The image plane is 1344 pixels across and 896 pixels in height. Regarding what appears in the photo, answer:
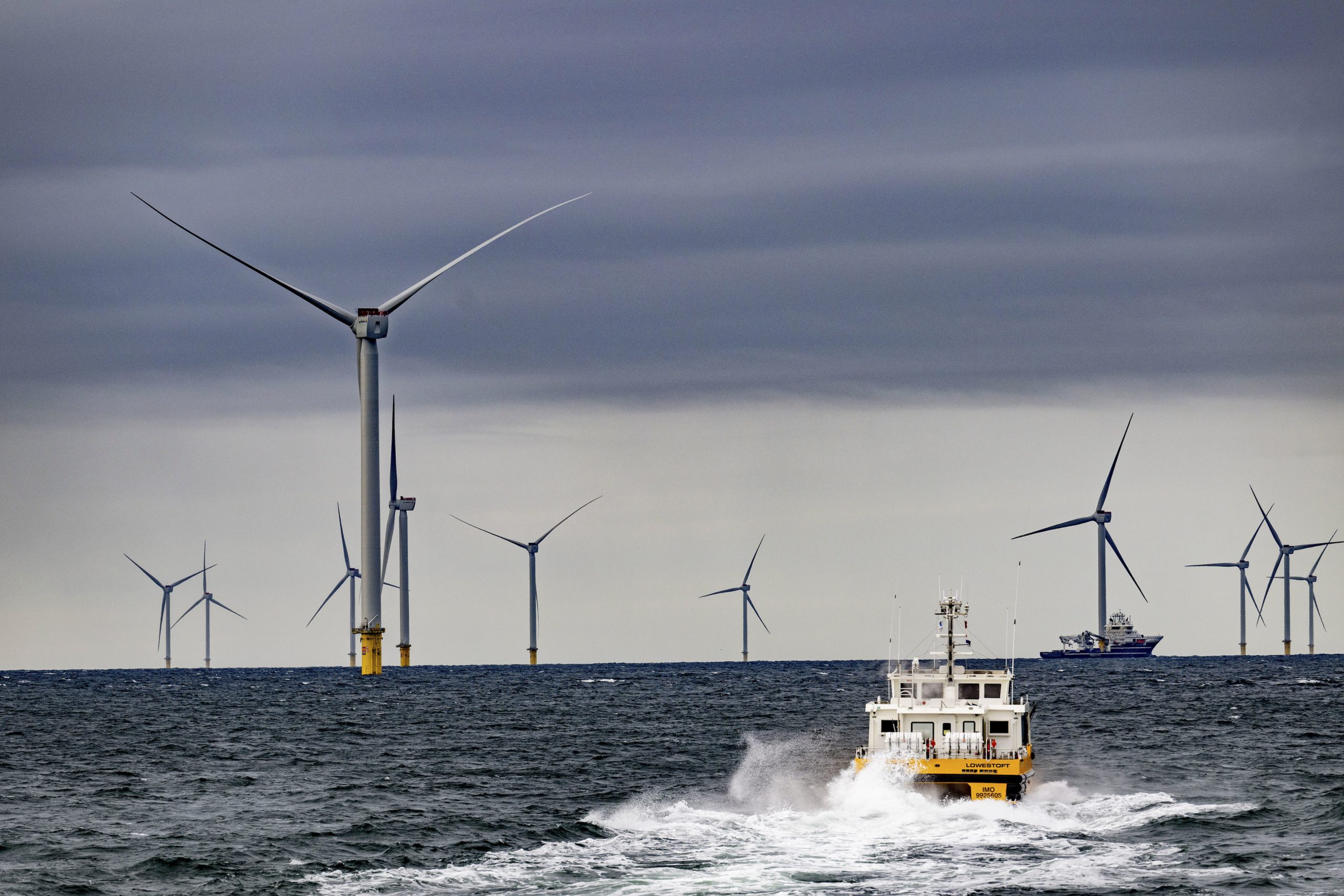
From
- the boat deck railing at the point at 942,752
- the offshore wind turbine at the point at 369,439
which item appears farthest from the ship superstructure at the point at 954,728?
the offshore wind turbine at the point at 369,439

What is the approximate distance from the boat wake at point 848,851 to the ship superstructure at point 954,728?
0.77 meters

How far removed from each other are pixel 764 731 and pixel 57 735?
48999 millimetres

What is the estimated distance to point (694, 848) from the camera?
56250 millimetres

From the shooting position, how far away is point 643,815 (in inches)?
2530

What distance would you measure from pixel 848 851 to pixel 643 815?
11271 mm

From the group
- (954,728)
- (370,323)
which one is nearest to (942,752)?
(954,728)

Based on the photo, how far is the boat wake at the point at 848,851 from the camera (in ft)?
162

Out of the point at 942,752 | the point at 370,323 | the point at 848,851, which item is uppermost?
the point at 370,323

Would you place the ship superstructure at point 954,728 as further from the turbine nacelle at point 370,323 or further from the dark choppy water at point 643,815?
the turbine nacelle at point 370,323

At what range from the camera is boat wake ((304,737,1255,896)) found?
49.3m

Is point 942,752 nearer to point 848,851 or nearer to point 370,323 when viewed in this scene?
point 848,851

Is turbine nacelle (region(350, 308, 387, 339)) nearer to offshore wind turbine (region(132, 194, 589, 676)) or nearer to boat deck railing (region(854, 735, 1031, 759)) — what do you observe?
offshore wind turbine (region(132, 194, 589, 676))

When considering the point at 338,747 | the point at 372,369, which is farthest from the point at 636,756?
the point at 372,369

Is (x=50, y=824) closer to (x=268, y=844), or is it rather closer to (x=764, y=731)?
(x=268, y=844)
